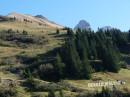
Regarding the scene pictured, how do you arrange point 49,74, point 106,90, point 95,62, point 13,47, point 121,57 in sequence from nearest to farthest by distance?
1. point 106,90
2. point 49,74
3. point 95,62
4. point 121,57
5. point 13,47

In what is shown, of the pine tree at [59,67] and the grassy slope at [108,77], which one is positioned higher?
the pine tree at [59,67]

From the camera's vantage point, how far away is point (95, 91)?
362ft

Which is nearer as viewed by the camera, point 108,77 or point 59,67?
point 59,67

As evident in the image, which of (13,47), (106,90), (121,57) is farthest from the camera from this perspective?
(13,47)

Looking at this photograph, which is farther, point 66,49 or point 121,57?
point 121,57

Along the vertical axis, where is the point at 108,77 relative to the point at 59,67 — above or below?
below

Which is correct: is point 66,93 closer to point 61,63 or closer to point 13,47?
point 61,63

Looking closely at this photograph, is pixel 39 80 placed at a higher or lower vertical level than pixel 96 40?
lower

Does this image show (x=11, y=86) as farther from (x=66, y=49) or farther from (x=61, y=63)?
(x=66, y=49)

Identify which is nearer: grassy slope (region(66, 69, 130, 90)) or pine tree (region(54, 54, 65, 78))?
grassy slope (region(66, 69, 130, 90))

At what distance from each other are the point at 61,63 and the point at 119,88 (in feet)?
72.7

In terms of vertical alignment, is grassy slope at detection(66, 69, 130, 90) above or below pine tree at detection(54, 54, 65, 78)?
below

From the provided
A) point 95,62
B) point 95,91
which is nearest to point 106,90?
point 95,91

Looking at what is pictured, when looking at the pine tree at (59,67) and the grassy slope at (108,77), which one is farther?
the pine tree at (59,67)
